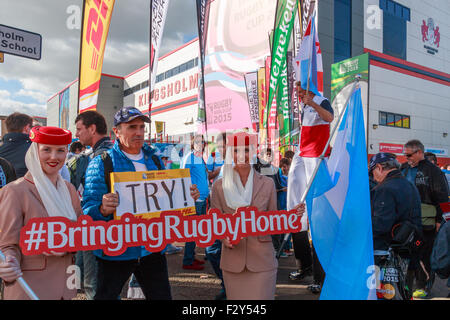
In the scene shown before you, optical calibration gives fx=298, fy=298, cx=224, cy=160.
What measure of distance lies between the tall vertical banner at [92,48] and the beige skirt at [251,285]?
2.58 meters

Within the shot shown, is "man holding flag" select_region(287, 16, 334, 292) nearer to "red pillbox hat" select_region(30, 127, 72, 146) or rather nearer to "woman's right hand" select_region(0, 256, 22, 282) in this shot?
"red pillbox hat" select_region(30, 127, 72, 146)

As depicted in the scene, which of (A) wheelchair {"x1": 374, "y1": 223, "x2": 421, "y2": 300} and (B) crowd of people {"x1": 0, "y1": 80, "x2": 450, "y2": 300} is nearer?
(B) crowd of people {"x1": 0, "y1": 80, "x2": 450, "y2": 300}

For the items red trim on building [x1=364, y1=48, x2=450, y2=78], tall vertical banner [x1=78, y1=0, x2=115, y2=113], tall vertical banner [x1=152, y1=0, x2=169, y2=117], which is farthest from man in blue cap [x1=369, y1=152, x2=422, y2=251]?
red trim on building [x1=364, y1=48, x2=450, y2=78]

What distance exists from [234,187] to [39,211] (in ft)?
4.43

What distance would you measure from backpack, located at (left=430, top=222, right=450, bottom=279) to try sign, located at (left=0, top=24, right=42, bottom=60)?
14.9 ft

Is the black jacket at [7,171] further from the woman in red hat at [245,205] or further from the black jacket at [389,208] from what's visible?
the black jacket at [389,208]

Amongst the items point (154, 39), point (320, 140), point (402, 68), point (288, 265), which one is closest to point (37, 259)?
point (320, 140)

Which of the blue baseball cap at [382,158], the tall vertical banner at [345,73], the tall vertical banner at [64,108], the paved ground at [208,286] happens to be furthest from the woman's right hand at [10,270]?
the tall vertical banner at [64,108]

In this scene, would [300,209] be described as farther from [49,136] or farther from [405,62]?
[405,62]

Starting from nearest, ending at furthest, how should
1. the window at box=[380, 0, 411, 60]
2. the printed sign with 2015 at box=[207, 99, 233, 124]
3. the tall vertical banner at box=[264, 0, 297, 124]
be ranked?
the tall vertical banner at box=[264, 0, 297, 124], the window at box=[380, 0, 411, 60], the printed sign with 2015 at box=[207, 99, 233, 124]

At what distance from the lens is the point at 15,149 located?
3.28 meters

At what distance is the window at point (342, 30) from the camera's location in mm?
21884

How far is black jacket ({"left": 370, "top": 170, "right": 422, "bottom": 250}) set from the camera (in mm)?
2881

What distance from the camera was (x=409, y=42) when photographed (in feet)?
81.5
